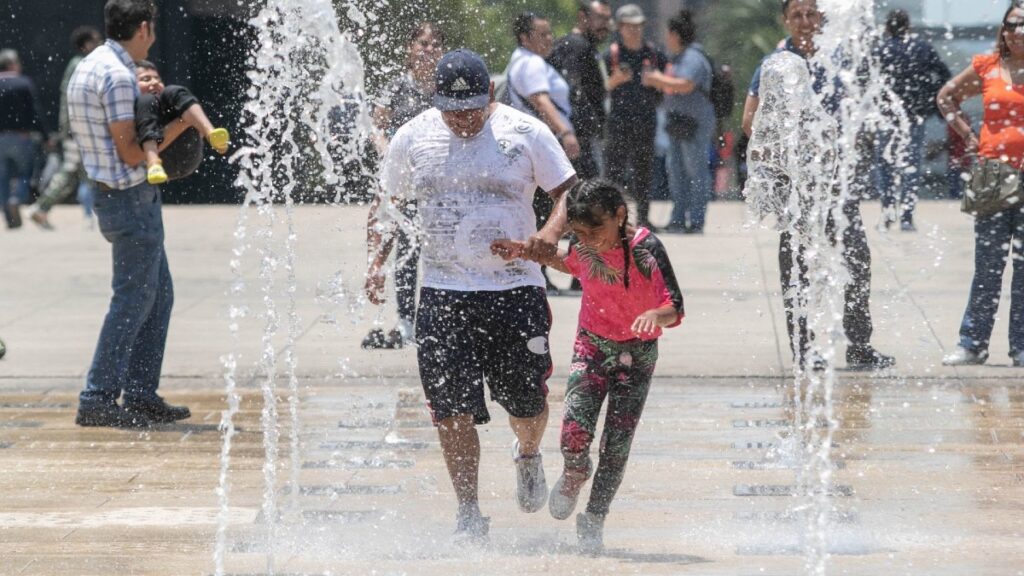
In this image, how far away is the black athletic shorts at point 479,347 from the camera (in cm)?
580

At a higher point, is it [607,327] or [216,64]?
[607,327]

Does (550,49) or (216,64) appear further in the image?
(216,64)

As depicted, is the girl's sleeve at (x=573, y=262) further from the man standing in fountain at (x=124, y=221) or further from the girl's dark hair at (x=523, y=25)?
the girl's dark hair at (x=523, y=25)

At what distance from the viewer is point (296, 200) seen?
60.3ft

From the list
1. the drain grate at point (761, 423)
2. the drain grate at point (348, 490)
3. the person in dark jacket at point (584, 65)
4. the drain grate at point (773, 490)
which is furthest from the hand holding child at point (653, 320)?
the person in dark jacket at point (584, 65)

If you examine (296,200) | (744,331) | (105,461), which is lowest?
(296,200)

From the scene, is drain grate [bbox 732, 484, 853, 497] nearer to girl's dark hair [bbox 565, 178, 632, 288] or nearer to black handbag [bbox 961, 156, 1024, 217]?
girl's dark hair [bbox 565, 178, 632, 288]

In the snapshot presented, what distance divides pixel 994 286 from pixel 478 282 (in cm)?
402

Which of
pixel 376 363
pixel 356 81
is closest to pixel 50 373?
pixel 376 363

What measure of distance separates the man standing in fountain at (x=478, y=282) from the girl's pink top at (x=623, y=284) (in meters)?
0.21

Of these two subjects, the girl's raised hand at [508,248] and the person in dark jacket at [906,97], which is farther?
the person in dark jacket at [906,97]

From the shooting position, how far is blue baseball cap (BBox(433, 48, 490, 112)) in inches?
222

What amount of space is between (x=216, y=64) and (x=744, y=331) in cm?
1072

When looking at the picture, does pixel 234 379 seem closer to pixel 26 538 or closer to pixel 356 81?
pixel 356 81
